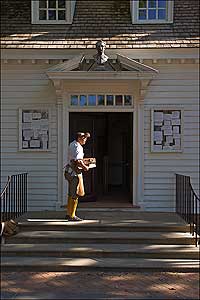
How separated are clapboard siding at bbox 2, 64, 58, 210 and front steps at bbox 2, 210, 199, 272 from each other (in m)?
1.32

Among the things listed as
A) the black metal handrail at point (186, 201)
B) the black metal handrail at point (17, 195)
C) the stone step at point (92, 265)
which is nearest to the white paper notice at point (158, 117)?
the black metal handrail at point (186, 201)

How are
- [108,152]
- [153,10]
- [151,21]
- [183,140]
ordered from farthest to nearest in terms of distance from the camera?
[108,152], [153,10], [151,21], [183,140]

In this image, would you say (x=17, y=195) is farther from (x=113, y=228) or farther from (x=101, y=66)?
(x=101, y=66)

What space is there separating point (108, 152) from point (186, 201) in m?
5.24

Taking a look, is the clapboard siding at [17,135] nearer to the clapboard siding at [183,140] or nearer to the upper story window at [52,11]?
the upper story window at [52,11]

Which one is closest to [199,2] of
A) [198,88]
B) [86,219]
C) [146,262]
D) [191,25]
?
[191,25]

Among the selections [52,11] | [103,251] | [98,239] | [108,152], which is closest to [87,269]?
[103,251]

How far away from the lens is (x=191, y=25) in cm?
1120

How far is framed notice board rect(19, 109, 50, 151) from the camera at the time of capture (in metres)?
11.0

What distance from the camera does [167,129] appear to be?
1088cm

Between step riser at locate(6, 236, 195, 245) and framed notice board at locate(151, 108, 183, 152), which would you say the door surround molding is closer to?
framed notice board at locate(151, 108, 183, 152)

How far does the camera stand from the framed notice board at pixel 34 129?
1096 cm

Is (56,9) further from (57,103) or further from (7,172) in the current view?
(7,172)

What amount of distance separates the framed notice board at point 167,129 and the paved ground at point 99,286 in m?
4.02
